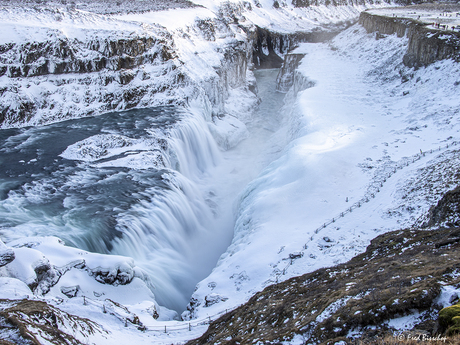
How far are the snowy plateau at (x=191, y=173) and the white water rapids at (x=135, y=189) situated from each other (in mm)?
134

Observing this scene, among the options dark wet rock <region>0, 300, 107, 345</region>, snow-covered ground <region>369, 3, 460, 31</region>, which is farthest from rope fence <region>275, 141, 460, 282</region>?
snow-covered ground <region>369, 3, 460, 31</region>

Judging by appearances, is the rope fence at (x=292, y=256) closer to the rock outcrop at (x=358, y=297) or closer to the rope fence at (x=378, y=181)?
the rope fence at (x=378, y=181)

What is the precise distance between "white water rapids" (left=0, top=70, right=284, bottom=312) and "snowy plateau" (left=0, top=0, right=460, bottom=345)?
134 mm

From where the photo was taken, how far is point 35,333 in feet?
25.5

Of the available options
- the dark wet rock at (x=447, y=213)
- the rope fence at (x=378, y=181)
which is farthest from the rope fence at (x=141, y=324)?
the dark wet rock at (x=447, y=213)

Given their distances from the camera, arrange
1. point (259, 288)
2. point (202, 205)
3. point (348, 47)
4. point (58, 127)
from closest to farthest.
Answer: point (259, 288), point (202, 205), point (58, 127), point (348, 47)

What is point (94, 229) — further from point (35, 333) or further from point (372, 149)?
point (372, 149)

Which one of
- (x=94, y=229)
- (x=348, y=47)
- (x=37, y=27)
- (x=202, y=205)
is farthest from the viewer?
(x=348, y=47)

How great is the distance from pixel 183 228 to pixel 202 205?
3783mm

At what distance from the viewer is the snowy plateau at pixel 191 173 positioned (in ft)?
37.0

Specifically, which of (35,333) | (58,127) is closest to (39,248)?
(35,333)

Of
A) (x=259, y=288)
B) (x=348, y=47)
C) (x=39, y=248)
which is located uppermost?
(x=348, y=47)

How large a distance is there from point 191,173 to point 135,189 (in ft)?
29.2

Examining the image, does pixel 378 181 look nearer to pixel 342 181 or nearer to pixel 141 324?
pixel 342 181
